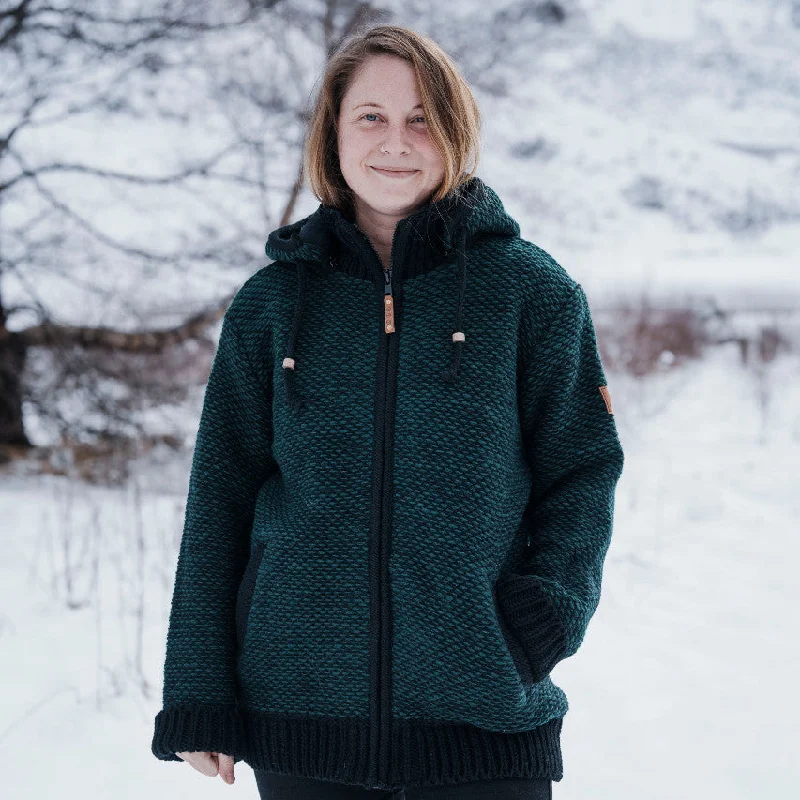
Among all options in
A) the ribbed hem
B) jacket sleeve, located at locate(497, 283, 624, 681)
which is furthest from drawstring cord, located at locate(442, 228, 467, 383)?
the ribbed hem

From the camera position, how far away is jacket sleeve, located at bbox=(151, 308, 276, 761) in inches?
48.6

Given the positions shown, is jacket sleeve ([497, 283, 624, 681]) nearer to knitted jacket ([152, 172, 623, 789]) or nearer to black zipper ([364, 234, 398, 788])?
knitted jacket ([152, 172, 623, 789])

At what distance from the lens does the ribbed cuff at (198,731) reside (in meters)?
1.21

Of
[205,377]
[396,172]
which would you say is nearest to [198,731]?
[396,172]

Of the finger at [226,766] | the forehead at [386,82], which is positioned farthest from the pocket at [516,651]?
the forehead at [386,82]

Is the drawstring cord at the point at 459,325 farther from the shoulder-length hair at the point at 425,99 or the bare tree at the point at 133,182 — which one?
the bare tree at the point at 133,182

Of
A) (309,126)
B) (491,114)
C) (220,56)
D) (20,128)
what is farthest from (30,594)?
(491,114)

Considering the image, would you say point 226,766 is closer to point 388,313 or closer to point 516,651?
point 516,651

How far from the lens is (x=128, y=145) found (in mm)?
5426

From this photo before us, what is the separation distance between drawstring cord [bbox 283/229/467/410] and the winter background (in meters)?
1.41

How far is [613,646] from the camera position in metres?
3.07

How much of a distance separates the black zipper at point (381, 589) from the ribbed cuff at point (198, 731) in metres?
0.21

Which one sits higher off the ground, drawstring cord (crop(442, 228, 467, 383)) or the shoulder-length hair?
the shoulder-length hair

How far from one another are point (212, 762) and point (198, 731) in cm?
7
